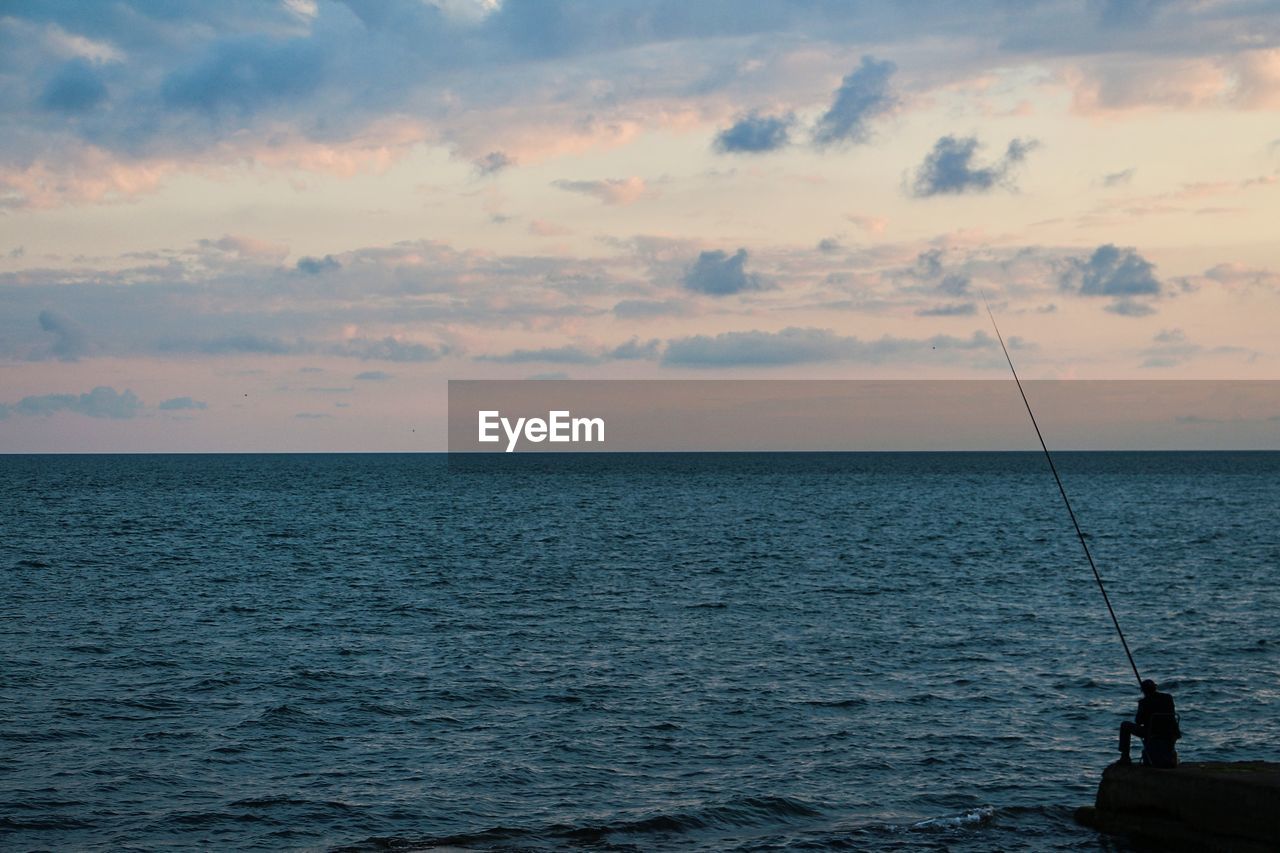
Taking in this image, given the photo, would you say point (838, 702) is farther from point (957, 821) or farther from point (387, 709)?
point (387, 709)

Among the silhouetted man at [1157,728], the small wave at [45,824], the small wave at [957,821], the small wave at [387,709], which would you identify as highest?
the silhouetted man at [1157,728]

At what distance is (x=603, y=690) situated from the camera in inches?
1061

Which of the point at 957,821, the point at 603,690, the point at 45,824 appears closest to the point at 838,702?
the point at 603,690

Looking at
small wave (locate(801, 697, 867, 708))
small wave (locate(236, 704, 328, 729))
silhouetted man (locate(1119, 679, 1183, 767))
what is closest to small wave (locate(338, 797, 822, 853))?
silhouetted man (locate(1119, 679, 1183, 767))

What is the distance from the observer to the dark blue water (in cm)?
1856

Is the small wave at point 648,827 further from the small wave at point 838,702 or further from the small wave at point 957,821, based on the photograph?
the small wave at point 838,702

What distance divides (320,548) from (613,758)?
45179 millimetres

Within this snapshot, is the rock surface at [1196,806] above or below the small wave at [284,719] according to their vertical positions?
above

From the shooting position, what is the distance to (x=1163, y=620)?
36.7m

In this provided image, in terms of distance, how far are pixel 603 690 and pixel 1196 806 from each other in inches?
549

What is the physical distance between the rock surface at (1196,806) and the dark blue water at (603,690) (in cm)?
121

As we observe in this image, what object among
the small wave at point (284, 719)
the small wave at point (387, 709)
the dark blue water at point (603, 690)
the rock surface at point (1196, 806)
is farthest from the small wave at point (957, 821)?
the small wave at point (284, 719)

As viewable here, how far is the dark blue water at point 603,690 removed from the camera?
18.6m

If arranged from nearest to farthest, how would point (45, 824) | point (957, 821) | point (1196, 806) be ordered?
point (1196, 806) → point (45, 824) → point (957, 821)
